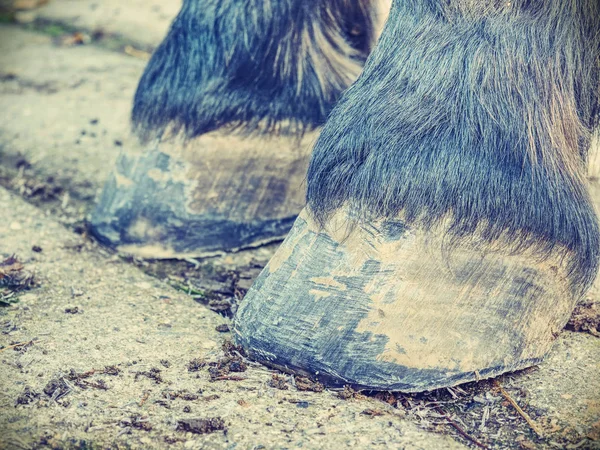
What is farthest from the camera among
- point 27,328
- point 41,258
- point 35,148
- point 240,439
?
point 35,148

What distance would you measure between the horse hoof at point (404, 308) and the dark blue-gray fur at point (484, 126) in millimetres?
34

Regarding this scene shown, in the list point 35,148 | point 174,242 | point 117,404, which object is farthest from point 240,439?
point 35,148

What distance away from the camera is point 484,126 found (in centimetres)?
112

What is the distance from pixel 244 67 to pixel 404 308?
66 centimetres

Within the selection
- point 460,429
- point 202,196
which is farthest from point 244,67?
point 460,429

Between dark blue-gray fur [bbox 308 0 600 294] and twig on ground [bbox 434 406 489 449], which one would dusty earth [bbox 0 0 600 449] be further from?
dark blue-gray fur [bbox 308 0 600 294]

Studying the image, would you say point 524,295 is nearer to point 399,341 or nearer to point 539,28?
point 399,341

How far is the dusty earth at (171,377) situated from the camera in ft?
3.51

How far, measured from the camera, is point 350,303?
1.16 m

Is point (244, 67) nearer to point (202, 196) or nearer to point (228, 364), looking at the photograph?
point (202, 196)

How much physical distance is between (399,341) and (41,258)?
0.82 meters

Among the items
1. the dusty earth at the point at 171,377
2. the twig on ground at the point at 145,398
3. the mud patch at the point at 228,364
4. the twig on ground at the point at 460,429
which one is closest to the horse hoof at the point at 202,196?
the dusty earth at the point at 171,377

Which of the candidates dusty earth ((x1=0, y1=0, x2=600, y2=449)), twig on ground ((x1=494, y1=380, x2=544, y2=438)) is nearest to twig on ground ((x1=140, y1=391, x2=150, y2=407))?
dusty earth ((x1=0, y1=0, x2=600, y2=449))

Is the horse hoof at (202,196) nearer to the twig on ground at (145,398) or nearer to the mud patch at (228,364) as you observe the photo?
the mud patch at (228,364)
